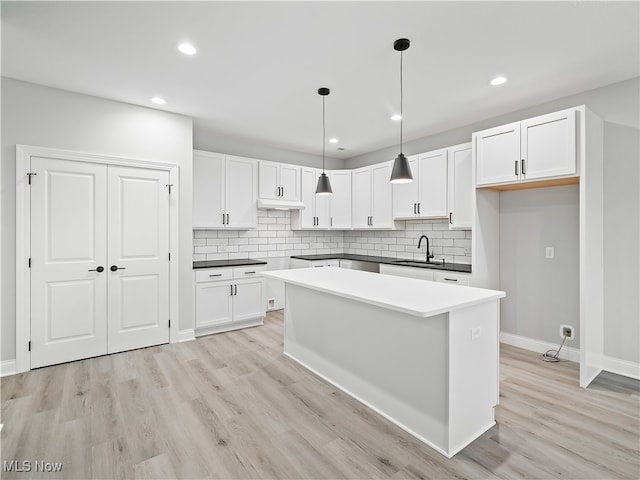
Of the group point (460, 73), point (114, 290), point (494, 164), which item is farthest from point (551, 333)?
point (114, 290)

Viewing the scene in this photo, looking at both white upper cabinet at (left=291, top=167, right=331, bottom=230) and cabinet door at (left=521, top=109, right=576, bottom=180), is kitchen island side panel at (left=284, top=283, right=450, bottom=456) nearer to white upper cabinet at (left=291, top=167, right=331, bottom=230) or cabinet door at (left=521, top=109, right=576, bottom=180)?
cabinet door at (left=521, top=109, right=576, bottom=180)

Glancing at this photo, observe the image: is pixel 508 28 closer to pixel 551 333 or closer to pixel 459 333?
pixel 459 333

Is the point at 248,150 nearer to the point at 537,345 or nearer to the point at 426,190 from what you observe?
the point at 426,190

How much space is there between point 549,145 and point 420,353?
245cm

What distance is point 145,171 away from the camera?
375 cm

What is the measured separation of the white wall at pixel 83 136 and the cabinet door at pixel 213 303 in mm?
122

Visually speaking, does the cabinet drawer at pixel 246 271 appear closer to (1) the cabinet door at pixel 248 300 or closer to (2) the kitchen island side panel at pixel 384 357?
(1) the cabinet door at pixel 248 300

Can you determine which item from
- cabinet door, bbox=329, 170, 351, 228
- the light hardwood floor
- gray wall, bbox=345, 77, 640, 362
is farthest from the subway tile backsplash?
the light hardwood floor

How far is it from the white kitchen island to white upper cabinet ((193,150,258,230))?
2.25 metres

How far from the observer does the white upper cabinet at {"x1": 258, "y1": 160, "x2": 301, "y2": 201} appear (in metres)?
5.14

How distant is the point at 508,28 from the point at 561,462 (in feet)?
9.38

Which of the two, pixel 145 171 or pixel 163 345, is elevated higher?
pixel 145 171

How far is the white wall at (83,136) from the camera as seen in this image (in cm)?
305

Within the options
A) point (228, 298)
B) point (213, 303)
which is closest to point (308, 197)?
point (228, 298)
